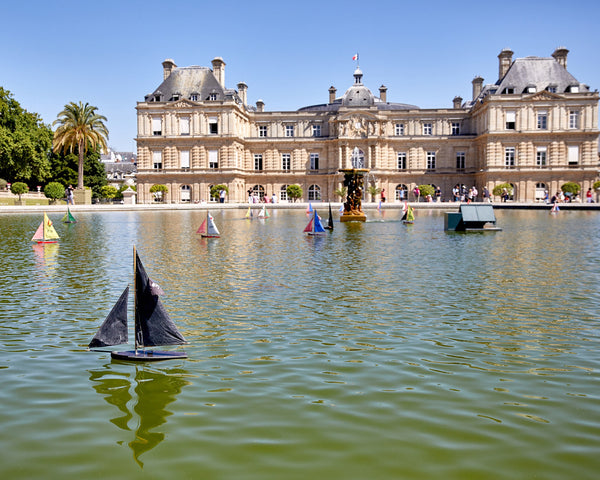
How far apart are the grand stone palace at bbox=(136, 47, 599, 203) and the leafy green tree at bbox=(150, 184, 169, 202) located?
0.48m

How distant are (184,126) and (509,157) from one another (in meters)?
41.0

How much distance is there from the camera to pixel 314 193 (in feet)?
259

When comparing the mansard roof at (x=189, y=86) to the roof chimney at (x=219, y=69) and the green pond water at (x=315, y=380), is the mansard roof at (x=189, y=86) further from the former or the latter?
the green pond water at (x=315, y=380)

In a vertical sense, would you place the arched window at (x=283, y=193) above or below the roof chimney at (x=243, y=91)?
below

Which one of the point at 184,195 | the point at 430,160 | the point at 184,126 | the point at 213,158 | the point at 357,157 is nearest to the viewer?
the point at 184,126

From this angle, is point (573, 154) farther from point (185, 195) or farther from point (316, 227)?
point (316, 227)

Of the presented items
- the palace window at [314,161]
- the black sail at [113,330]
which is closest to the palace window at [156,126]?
the palace window at [314,161]

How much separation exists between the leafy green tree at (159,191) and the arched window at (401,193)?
3042cm

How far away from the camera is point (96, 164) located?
84.7 m

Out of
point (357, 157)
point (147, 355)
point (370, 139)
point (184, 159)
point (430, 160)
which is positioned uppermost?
point (370, 139)

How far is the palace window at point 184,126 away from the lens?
2891 inches

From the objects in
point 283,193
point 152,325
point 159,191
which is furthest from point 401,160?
point 152,325

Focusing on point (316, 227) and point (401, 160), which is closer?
point (316, 227)

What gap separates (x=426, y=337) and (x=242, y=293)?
477 centimetres
